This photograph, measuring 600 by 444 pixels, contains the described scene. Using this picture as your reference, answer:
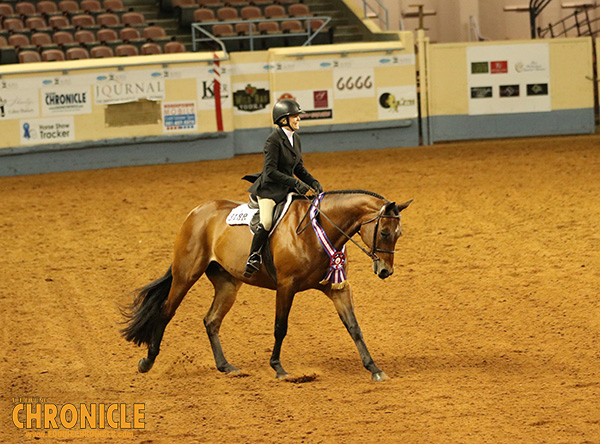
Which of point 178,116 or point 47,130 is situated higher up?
point 178,116

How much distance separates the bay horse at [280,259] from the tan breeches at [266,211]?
12cm

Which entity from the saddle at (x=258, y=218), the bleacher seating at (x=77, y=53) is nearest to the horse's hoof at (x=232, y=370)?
the saddle at (x=258, y=218)

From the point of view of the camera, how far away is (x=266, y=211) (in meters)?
8.29

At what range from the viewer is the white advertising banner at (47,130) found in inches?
869

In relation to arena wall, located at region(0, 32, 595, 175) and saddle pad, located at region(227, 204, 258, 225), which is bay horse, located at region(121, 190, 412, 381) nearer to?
saddle pad, located at region(227, 204, 258, 225)

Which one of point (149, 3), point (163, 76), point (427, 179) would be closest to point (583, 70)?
point (427, 179)

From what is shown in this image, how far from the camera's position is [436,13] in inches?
1335

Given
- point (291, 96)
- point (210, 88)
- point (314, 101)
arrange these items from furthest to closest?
point (314, 101)
point (291, 96)
point (210, 88)

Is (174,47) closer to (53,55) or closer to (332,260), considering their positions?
(53,55)

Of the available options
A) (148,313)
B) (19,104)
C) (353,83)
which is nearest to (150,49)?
(19,104)

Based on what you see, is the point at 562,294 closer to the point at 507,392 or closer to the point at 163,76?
the point at 507,392

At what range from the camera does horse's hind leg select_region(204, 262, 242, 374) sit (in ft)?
28.5

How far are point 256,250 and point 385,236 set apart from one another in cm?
135

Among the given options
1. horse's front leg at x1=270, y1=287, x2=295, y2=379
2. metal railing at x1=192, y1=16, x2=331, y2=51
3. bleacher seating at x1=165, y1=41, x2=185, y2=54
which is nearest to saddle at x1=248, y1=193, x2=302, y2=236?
horse's front leg at x1=270, y1=287, x2=295, y2=379
